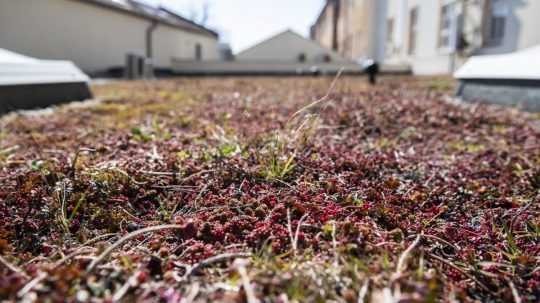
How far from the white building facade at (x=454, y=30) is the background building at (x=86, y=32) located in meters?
9.73

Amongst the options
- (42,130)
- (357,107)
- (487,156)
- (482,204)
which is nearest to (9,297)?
(482,204)

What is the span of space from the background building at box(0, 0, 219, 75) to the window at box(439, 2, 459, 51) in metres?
10.4

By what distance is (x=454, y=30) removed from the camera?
11789 millimetres

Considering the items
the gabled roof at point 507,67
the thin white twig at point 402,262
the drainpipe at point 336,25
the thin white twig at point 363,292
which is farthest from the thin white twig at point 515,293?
the drainpipe at point 336,25

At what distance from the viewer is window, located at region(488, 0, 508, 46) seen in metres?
10.0

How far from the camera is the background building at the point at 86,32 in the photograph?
10.6m

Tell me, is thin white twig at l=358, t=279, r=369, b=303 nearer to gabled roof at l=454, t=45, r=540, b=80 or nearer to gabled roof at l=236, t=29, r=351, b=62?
gabled roof at l=454, t=45, r=540, b=80

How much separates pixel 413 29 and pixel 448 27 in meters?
2.75

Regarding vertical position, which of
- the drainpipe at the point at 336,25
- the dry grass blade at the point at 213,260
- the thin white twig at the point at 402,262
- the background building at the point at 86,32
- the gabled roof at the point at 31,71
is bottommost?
the dry grass blade at the point at 213,260

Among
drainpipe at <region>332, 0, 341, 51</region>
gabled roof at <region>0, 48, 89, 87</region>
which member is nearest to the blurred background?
gabled roof at <region>0, 48, 89, 87</region>

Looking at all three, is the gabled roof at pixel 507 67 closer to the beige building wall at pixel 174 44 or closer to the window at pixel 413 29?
the window at pixel 413 29

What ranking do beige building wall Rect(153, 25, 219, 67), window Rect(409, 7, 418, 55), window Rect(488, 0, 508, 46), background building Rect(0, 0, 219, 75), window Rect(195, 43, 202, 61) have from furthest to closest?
window Rect(195, 43, 202, 61) < beige building wall Rect(153, 25, 219, 67) < window Rect(409, 7, 418, 55) < background building Rect(0, 0, 219, 75) < window Rect(488, 0, 508, 46)

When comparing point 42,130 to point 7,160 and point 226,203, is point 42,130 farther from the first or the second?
point 226,203

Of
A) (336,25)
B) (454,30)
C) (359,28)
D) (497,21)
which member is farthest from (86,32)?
(336,25)
